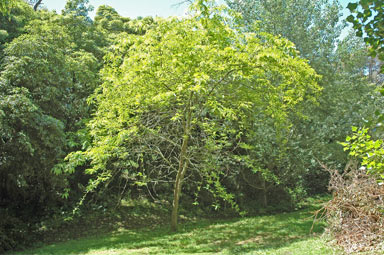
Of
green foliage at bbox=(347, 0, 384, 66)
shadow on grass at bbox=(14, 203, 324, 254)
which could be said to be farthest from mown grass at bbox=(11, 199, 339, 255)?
green foliage at bbox=(347, 0, 384, 66)

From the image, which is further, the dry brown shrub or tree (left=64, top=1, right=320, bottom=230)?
tree (left=64, top=1, right=320, bottom=230)

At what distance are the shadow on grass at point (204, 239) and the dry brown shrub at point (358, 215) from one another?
5.02 feet

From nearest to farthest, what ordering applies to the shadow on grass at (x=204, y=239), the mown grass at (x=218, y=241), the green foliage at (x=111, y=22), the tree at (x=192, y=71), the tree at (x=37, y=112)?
the mown grass at (x=218, y=241), the tree at (x=192, y=71), the shadow on grass at (x=204, y=239), the tree at (x=37, y=112), the green foliage at (x=111, y=22)

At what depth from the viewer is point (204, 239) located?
8.82 metres

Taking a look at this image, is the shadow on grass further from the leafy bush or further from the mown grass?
the leafy bush

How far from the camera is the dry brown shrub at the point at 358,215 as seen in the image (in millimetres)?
5664

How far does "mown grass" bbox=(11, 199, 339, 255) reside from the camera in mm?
7023

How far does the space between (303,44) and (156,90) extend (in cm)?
708

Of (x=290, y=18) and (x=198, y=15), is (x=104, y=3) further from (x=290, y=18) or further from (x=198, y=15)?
(x=198, y=15)

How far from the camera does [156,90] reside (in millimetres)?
8125

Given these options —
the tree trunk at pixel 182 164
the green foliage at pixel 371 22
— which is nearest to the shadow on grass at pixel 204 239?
the tree trunk at pixel 182 164

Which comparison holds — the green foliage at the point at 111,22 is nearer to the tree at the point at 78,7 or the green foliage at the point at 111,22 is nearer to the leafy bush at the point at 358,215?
the tree at the point at 78,7

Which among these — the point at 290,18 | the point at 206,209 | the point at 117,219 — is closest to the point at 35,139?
the point at 117,219

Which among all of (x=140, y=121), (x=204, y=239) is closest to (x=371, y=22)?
(x=140, y=121)
